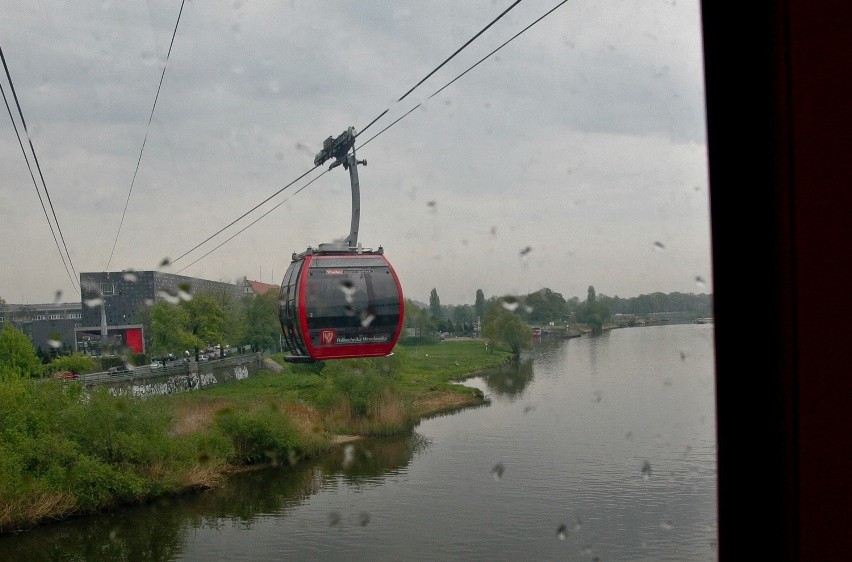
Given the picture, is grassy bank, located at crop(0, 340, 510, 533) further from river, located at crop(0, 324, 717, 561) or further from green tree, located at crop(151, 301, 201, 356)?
green tree, located at crop(151, 301, 201, 356)

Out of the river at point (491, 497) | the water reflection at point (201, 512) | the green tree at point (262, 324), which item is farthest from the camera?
the green tree at point (262, 324)

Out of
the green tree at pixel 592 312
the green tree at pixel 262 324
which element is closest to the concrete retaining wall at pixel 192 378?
the green tree at pixel 262 324

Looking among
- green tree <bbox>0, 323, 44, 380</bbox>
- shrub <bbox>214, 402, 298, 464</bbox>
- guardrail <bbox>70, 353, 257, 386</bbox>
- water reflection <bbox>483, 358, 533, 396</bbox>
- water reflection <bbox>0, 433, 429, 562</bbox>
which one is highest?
green tree <bbox>0, 323, 44, 380</bbox>

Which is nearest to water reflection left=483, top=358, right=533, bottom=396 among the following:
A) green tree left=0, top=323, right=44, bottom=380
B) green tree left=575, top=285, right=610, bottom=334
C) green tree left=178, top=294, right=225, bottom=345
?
green tree left=575, top=285, right=610, bottom=334

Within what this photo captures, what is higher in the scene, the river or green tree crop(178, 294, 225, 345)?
green tree crop(178, 294, 225, 345)

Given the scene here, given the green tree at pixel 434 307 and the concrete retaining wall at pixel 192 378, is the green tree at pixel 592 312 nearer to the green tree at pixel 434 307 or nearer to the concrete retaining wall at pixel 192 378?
the green tree at pixel 434 307

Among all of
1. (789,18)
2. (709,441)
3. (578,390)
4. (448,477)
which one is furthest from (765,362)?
(578,390)
